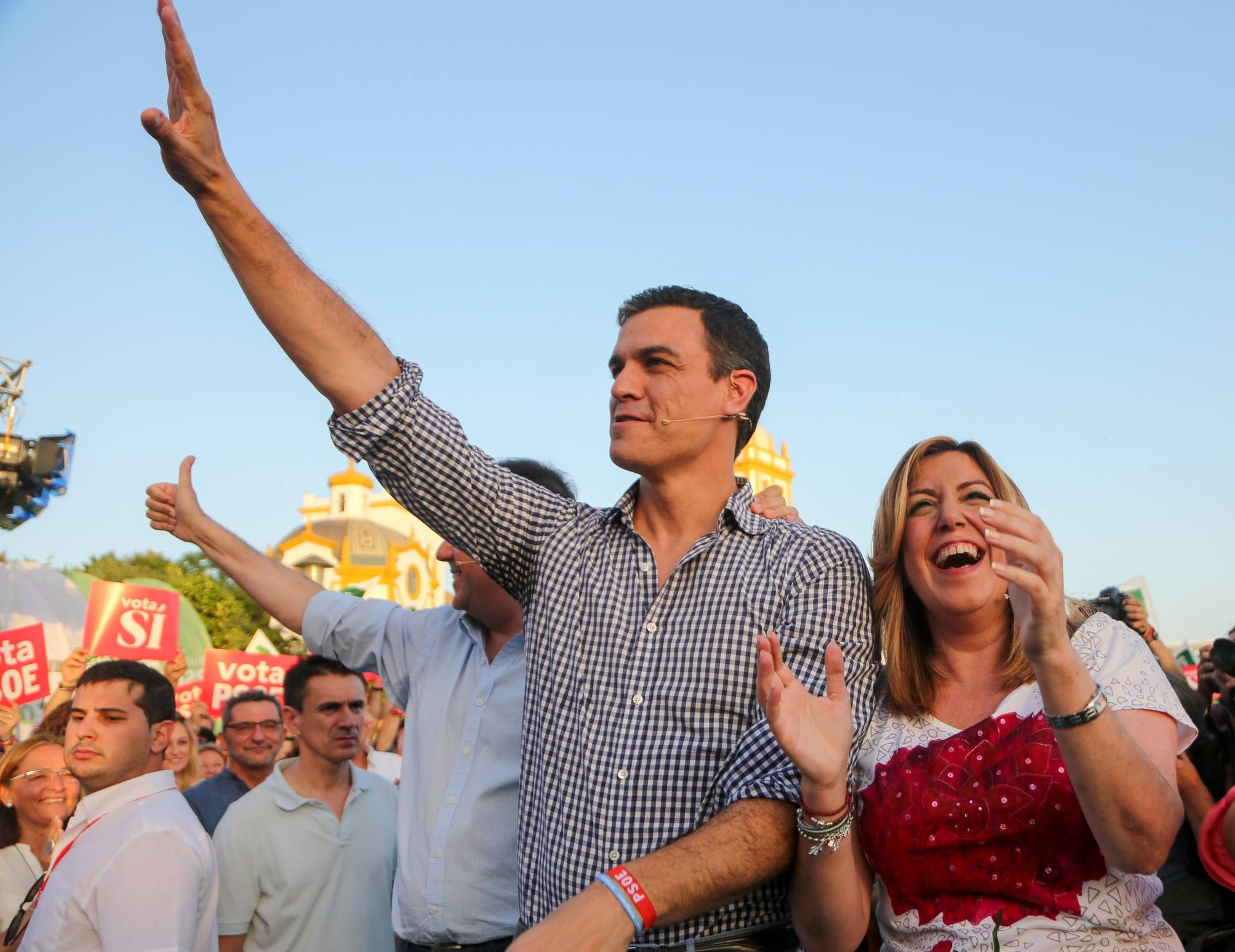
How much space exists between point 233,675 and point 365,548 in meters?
64.1

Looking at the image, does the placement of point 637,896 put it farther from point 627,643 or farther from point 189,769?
point 189,769

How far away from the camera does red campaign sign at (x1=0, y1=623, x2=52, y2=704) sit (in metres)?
11.0

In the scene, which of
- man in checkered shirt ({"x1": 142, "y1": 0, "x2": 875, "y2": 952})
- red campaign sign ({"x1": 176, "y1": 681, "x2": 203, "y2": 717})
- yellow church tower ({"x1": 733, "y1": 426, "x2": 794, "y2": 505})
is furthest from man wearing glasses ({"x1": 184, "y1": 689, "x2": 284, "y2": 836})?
yellow church tower ({"x1": 733, "y1": 426, "x2": 794, "y2": 505})

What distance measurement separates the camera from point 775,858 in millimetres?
2326

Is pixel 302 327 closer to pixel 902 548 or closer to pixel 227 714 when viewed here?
pixel 902 548

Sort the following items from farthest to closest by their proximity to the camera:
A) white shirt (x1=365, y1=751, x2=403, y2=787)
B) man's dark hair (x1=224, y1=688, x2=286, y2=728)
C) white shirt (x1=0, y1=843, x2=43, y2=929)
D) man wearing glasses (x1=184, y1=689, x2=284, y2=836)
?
1. white shirt (x1=365, y1=751, x2=403, y2=787)
2. man's dark hair (x1=224, y1=688, x2=286, y2=728)
3. man wearing glasses (x1=184, y1=689, x2=284, y2=836)
4. white shirt (x1=0, y1=843, x2=43, y2=929)

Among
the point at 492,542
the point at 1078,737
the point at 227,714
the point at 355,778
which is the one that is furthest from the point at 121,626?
the point at 1078,737

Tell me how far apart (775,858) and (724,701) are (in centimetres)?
35

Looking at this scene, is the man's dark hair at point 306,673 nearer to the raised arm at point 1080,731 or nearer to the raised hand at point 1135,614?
the raised hand at point 1135,614

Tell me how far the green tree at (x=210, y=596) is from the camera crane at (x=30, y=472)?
16.7 meters

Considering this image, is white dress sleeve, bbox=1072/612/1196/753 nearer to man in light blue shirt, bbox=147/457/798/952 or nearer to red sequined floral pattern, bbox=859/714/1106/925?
red sequined floral pattern, bbox=859/714/1106/925

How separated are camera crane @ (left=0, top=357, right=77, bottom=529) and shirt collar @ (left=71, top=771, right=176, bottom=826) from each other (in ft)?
61.0

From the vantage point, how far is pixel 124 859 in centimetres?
364

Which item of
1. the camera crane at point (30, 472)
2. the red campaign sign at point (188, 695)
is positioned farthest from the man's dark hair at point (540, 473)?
the camera crane at point (30, 472)
